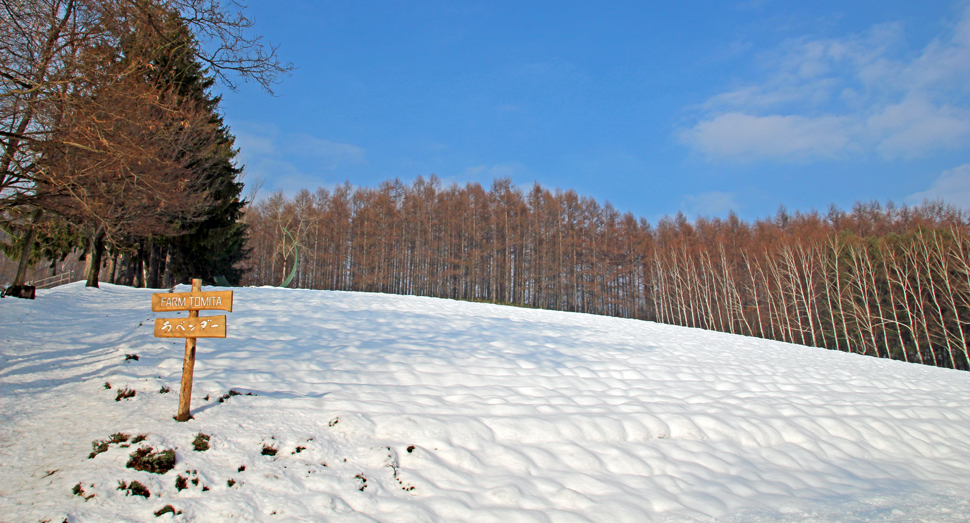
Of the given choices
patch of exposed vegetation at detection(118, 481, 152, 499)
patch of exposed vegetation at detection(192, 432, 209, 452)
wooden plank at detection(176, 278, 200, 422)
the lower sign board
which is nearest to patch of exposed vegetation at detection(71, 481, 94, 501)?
patch of exposed vegetation at detection(118, 481, 152, 499)

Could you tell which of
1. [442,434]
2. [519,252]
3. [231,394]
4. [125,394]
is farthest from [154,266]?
[519,252]

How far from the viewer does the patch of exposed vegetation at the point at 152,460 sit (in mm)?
3758

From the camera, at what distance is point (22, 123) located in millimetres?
6027

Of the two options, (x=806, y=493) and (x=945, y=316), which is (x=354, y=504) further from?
(x=945, y=316)

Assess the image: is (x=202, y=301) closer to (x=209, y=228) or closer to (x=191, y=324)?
(x=191, y=324)

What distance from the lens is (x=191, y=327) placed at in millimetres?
4715

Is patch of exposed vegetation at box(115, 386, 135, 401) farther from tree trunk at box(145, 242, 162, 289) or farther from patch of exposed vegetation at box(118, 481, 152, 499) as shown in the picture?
tree trunk at box(145, 242, 162, 289)

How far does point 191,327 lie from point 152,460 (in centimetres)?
135

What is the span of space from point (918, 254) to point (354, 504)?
37.3 meters

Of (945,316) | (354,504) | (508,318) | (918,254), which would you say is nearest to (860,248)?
(918,254)

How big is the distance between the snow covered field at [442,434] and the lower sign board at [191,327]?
821 millimetres

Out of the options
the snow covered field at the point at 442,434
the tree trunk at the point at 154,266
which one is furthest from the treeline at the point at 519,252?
the snow covered field at the point at 442,434

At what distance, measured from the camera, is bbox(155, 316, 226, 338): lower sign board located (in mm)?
4676

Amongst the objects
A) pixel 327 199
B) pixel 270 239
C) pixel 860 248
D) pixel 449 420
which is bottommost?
pixel 449 420
